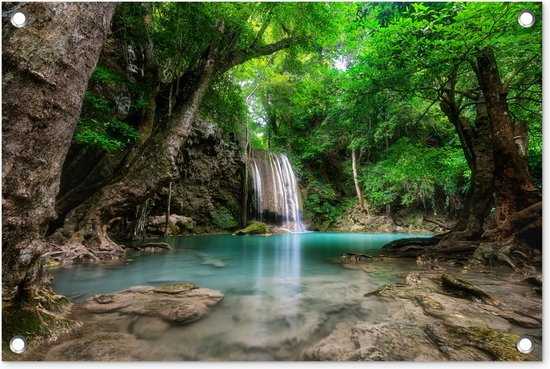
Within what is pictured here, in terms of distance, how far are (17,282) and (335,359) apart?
1.79 metres

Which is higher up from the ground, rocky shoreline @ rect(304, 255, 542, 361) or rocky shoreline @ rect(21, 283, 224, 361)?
rocky shoreline @ rect(304, 255, 542, 361)

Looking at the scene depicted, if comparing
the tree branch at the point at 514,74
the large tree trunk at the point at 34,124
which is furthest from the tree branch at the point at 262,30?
the large tree trunk at the point at 34,124

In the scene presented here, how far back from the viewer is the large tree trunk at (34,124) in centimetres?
149

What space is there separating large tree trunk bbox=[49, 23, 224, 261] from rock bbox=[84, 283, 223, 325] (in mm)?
2453

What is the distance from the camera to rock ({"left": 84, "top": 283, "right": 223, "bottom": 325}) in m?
1.93

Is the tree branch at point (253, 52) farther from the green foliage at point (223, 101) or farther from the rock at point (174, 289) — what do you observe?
the rock at point (174, 289)

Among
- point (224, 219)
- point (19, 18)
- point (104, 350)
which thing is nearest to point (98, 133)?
point (19, 18)

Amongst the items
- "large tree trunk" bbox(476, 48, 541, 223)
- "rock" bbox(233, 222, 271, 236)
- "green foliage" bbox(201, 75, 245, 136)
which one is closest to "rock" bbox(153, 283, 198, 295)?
"large tree trunk" bbox(476, 48, 541, 223)

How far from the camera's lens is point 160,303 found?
219 cm

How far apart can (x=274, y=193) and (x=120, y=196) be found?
419 inches

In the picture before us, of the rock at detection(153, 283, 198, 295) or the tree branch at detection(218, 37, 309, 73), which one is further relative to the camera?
the tree branch at detection(218, 37, 309, 73)

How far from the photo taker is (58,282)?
2.89m

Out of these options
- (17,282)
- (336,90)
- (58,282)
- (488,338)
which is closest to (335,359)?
(488,338)

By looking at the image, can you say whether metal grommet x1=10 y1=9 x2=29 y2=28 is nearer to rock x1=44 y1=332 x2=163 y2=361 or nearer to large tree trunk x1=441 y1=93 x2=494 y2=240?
rock x1=44 y1=332 x2=163 y2=361
